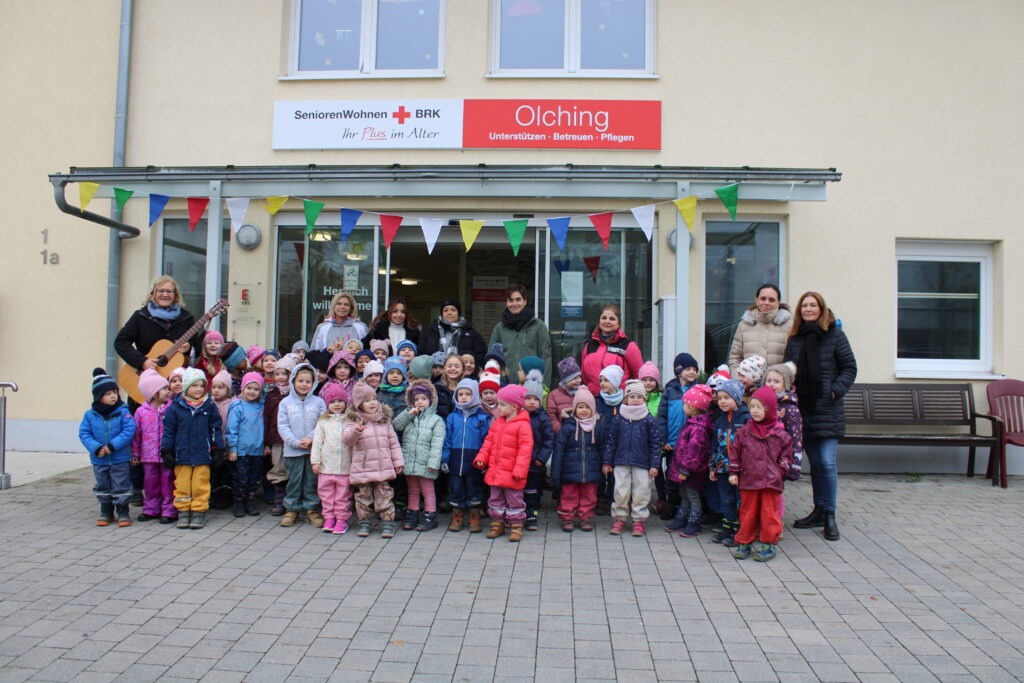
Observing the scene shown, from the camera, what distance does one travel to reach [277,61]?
8.63 meters

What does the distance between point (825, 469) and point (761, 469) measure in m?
0.97

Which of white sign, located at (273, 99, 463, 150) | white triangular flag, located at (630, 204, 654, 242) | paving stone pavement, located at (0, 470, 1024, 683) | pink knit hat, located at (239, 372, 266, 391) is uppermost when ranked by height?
white sign, located at (273, 99, 463, 150)

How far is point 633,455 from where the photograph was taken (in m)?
5.50

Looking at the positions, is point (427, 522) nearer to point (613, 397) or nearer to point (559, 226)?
point (613, 397)

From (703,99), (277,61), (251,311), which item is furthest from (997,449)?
(277,61)

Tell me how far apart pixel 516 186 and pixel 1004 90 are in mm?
5961

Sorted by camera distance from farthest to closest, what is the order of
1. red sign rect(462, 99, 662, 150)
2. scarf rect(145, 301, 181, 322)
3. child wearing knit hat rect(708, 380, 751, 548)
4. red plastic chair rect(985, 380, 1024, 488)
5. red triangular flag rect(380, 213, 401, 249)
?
red sign rect(462, 99, 662, 150), red plastic chair rect(985, 380, 1024, 488), red triangular flag rect(380, 213, 401, 249), scarf rect(145, 301, 181, 322), child wearing knit hat rect(708, 380, 751, 548)

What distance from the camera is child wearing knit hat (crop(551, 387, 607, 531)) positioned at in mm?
5574

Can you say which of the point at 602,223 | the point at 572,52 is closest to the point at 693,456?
the point at 602,223

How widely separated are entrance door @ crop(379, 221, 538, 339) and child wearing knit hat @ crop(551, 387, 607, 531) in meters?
3.24

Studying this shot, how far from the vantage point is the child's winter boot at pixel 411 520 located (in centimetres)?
566

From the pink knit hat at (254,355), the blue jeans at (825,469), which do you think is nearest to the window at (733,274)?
the blue jeans at (825,469)

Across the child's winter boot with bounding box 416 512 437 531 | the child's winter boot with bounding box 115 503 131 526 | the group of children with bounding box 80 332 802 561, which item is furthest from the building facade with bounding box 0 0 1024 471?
the child's winter boot with bounding box 416 512 437 531

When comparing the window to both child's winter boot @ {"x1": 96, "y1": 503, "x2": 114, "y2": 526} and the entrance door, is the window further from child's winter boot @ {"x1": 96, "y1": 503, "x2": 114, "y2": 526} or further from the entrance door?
Answer: child's winter boot @ {"x1": 96, "y1": 503, "x2": 114, "y2": 526}
